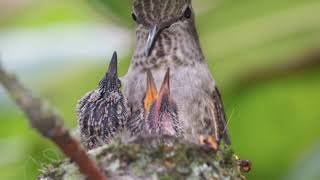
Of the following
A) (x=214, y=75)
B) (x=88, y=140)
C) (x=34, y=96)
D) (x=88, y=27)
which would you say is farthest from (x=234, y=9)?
(x=34, y=96)

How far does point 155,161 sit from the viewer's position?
2795 millimetres

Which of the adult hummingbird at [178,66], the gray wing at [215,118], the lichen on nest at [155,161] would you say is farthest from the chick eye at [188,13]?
the lichen on nest at [155,161]

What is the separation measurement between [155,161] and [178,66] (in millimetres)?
1023

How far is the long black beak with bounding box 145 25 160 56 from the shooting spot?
3.43 m

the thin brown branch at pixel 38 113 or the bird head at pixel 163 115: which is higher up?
the thin brown branch at pixel 38 113

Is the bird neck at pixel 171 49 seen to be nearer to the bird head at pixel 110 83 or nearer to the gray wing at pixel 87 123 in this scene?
the bird head at pixel 110 83

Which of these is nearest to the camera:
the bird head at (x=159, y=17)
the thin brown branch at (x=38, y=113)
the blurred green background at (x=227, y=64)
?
the thin brown branch at (x=38, y=113)

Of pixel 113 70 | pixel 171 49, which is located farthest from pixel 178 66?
pixel 113 70

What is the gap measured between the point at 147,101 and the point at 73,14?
1.62 m

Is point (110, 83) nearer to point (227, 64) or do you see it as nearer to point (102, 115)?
point (102, 115)

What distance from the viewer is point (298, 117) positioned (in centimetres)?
461

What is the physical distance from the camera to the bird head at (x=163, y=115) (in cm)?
318

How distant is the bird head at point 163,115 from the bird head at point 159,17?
275 millimetres

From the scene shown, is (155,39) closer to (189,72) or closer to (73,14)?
(189,72)
